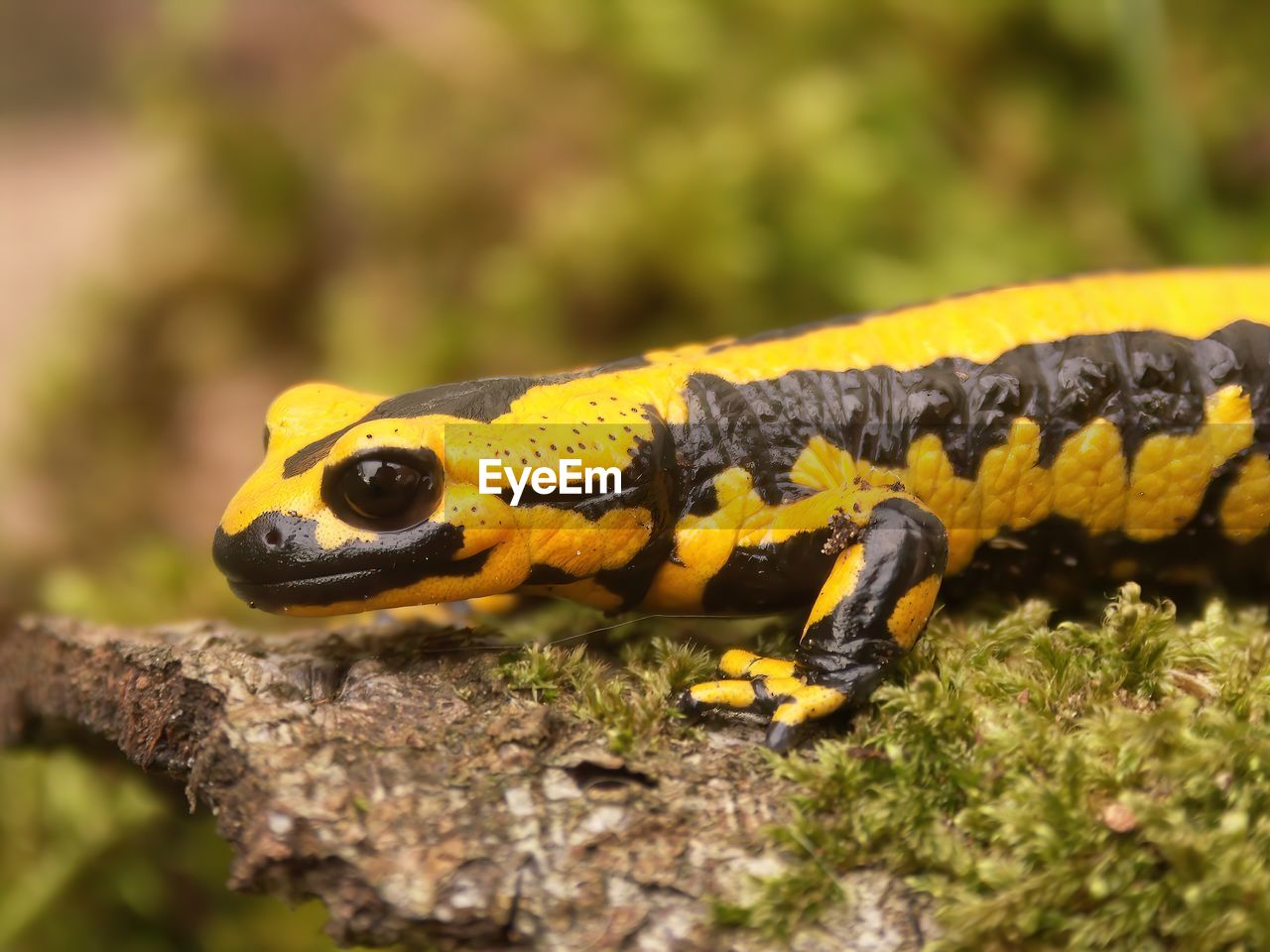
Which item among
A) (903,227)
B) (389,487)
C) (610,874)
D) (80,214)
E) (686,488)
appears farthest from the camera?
(80,214)

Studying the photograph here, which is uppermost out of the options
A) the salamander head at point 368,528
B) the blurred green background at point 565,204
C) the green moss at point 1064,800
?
the blurred green background at point 565,204

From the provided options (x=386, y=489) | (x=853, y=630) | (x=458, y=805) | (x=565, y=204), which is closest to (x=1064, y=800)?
(x=853, y=630)

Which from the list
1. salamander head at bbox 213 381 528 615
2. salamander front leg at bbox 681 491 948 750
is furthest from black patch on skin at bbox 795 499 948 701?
salamander head at bbox 213 381 528 615

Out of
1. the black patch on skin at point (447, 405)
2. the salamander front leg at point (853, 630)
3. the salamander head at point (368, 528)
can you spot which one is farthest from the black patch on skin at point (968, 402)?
the salamander head at point (368, 528)

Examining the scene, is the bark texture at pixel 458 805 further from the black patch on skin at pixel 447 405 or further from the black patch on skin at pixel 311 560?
the black patch on skin at pixel 447 405

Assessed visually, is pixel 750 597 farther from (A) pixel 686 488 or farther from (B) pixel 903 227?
(B) pixel 903 227

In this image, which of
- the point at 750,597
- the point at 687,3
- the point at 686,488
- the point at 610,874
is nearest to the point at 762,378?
the point at 686,488

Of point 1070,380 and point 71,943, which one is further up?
point 1070,380
